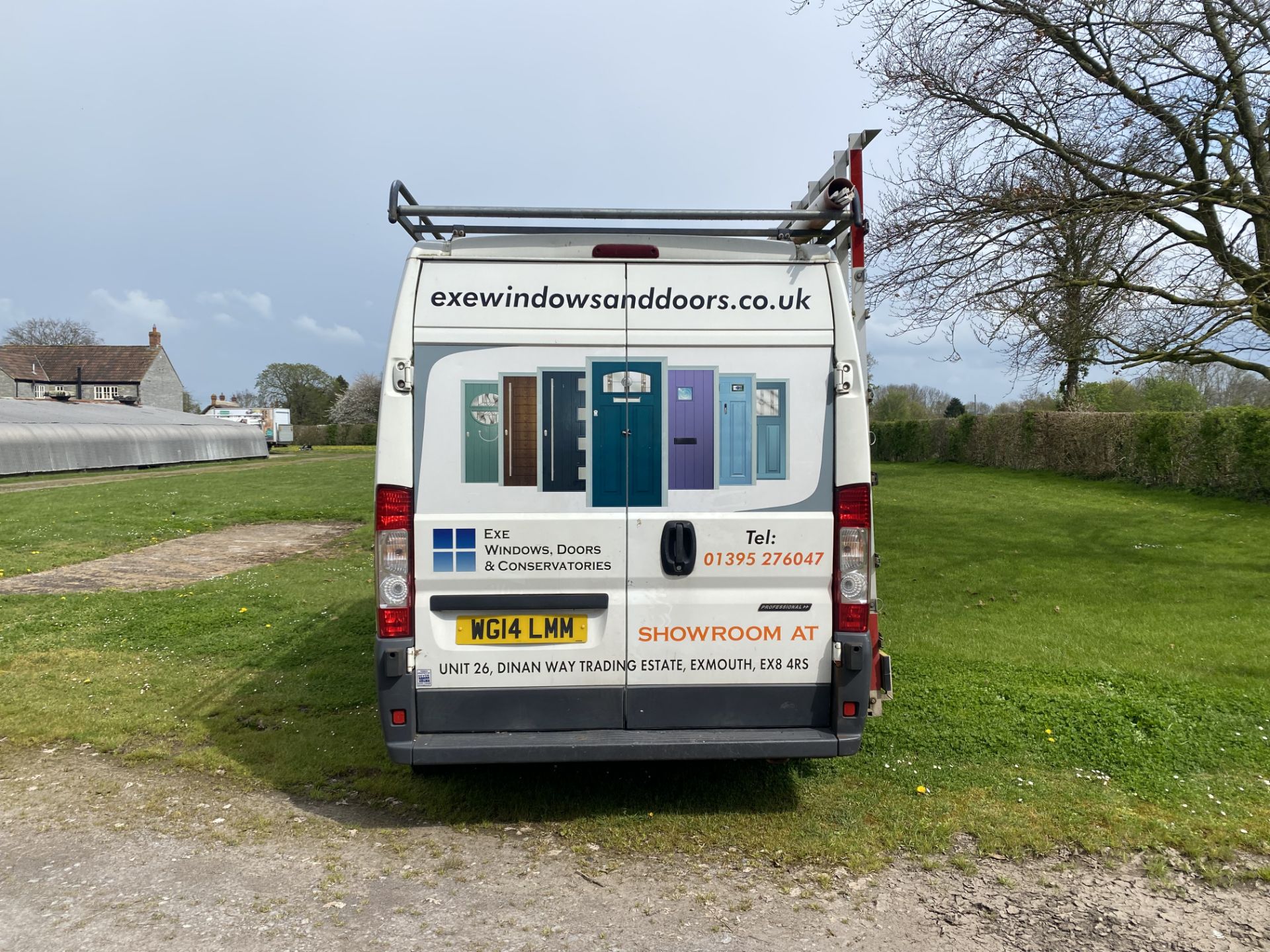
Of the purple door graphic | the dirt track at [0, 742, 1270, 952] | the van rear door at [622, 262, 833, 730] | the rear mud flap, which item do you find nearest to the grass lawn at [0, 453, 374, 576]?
the dirt track at [0, 742, 1270, 952]

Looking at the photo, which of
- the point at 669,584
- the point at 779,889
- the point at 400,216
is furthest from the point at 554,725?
the point at 400,216

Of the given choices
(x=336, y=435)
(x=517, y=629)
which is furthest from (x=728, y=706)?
(x=336, y=435)

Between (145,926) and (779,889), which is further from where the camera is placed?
(779,889)

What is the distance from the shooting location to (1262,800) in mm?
4367

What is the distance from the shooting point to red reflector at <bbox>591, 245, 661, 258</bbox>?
13.3ft

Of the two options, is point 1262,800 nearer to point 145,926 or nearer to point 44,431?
point 145,926

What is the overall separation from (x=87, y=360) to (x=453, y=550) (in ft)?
270

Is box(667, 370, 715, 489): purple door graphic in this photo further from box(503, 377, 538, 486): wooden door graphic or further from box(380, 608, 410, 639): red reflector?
box(380, 608, 410, 639): red reflector

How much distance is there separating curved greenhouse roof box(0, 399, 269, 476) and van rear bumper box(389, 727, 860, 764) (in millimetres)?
32676

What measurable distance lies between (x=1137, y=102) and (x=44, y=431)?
35778 mm

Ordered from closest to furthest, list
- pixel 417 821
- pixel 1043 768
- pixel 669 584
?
pixel 669 584 → pixel 417 821 → pixel 1043 768

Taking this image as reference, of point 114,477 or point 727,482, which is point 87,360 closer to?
point 114,477

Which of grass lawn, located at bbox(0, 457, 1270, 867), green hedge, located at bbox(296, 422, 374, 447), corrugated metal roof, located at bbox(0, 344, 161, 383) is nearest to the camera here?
grass lawn, located at bbox(0, 457, 1270, 867)

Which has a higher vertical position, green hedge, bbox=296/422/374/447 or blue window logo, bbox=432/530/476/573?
green hedge, bbox=296/422/374/447
